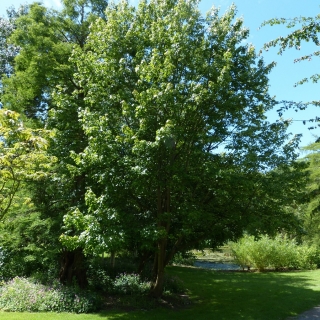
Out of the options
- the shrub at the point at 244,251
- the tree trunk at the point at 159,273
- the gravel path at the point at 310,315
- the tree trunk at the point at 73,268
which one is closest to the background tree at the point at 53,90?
the tree trunk at the point at 73,268

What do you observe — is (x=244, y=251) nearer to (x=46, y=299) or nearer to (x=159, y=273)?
(x=159, y=273)

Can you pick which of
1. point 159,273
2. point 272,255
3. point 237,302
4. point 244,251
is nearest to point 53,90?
point 159,273

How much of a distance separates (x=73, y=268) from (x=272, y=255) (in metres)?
13.6

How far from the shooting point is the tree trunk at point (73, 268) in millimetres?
11430

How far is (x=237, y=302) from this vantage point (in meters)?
10.9

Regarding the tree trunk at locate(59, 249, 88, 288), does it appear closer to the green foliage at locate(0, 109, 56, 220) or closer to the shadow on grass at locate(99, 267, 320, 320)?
the shadow on grass at locate(99, 267, 320, 320)

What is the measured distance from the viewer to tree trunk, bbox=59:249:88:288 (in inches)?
450

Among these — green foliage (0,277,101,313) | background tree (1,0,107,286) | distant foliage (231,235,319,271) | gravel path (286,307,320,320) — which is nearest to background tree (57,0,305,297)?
background tree (1,0,107,286)

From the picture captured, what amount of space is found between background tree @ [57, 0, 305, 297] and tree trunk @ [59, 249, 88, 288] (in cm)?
251

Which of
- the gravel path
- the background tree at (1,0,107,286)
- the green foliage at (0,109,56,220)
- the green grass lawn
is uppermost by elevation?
the background tree at (1,0,107,286)

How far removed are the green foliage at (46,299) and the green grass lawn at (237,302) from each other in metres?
0.48

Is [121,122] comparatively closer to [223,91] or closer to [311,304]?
[223,91]

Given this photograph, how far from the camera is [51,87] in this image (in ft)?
41.6

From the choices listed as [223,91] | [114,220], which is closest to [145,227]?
[114,220]
